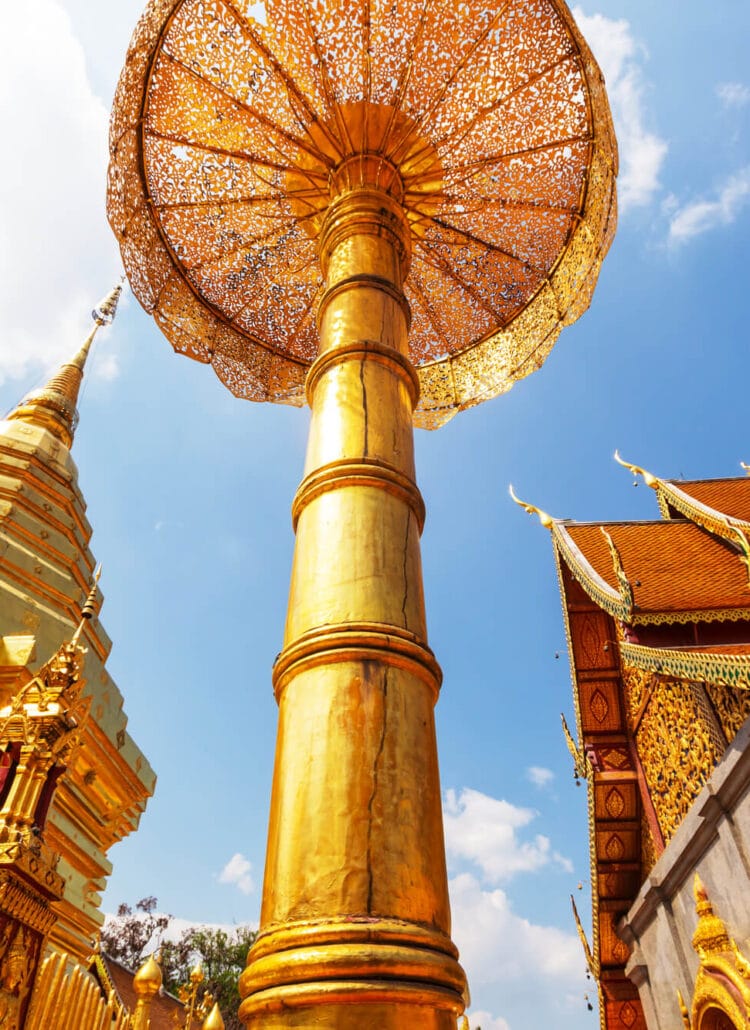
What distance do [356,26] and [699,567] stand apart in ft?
14.8

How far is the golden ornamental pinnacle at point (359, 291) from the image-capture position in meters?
1.24

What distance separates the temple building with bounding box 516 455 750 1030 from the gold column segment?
258cm

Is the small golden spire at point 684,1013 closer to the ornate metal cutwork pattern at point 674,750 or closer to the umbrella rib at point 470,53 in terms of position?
the ornate metal cutwork pattern at point 674,750

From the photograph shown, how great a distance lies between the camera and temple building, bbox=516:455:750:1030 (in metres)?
3.91

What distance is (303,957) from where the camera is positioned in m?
1.13

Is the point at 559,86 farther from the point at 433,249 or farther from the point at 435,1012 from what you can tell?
the point at 435,1012

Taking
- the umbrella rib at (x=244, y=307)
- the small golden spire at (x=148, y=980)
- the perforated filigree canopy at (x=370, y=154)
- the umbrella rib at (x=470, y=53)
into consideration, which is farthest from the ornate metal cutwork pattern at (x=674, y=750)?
the umbrella rib at (x=470, y=53)

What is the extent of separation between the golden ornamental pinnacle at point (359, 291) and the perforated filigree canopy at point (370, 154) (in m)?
0.01

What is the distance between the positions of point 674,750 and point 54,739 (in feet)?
14.0

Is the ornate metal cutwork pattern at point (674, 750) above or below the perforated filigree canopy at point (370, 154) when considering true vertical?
below

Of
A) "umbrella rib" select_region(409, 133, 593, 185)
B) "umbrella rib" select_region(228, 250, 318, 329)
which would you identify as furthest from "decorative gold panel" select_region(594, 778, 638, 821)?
"umbrella rib" select_region(409, 133, 593, 185)

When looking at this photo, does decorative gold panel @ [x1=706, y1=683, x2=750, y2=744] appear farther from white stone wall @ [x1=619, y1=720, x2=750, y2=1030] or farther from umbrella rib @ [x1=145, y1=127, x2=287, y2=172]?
umbrella rib @ [x1=145, y1=127, x2=287, y2=172]

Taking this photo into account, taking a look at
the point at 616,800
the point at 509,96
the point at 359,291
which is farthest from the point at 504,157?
the point at 616,800

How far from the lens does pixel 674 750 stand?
5.19 meters
